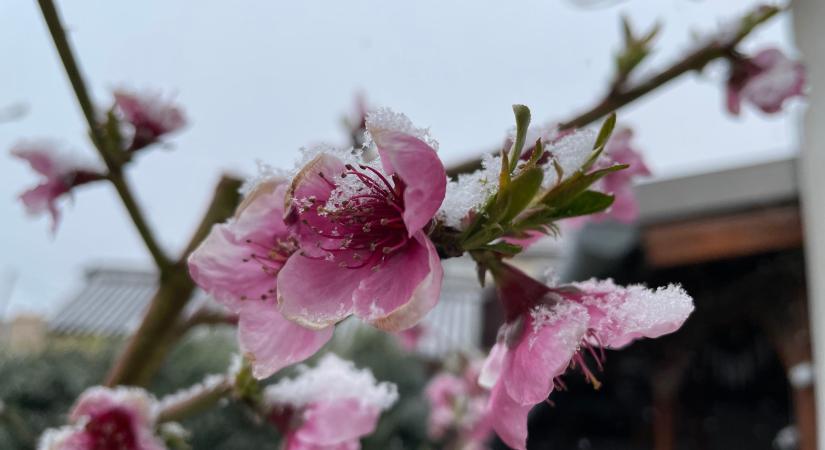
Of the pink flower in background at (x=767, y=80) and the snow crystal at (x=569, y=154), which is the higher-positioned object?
the snow crystal at (x=569, y=154)

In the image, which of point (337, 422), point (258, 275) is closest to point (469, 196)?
point (258, 275)

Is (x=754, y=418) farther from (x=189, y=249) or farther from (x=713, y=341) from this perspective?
(x=189, y=249)

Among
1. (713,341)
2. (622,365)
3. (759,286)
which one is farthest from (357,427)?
(713,341)

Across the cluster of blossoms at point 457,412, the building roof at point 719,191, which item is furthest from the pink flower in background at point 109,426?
the building roof at point 719,191

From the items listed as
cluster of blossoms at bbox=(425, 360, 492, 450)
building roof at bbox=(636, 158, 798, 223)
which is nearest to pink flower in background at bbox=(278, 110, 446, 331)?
cluster of blossoms at bbox=(425, 360, 492, 450)

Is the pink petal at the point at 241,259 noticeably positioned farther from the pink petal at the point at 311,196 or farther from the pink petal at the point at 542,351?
the pink petal at the point at 542,351

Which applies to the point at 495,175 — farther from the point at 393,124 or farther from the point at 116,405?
the point at 116,405
